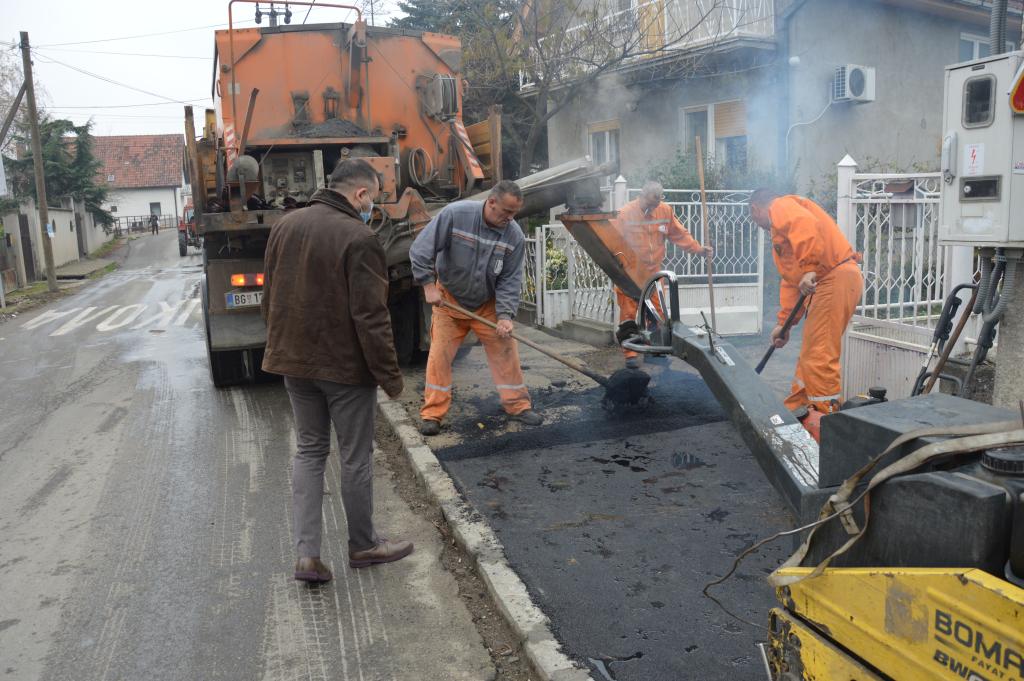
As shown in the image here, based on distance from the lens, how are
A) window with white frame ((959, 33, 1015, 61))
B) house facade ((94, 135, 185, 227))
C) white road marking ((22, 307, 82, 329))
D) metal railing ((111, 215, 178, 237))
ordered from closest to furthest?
white road marking ((22, 307, 82, 329)), window with white frame ((959, 33, 1015, 61)), metal railing ((111, 215, 178, 237)), house facade ((94, 135, 185, 227))

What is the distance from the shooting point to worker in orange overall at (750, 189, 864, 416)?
5242 mm

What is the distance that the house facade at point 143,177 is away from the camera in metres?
62.2

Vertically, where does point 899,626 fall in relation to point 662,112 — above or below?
below

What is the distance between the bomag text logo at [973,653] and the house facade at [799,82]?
442 inches

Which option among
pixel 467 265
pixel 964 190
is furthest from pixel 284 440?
pixel 964 190

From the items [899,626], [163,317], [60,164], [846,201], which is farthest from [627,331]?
[60,164]

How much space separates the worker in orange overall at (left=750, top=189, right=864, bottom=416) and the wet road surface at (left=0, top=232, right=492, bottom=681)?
110 inches

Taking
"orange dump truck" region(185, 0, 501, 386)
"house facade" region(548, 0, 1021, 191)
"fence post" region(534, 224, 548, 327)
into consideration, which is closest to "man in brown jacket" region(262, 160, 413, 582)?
"orange dump truck" region(185, 0, 501, 386)

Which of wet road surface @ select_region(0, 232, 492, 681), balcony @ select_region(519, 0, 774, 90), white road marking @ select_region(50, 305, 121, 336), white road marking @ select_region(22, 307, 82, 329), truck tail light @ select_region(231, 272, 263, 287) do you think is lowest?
wet road surface @ select_region(0, 232, 492, 681)

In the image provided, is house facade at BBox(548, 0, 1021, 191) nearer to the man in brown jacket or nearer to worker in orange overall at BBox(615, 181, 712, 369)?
worker in orange overall at BBox(615, 181, 712, 369)

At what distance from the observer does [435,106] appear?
7.89 meters

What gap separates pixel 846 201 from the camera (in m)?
6.03

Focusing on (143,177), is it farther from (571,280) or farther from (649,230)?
(649,230)

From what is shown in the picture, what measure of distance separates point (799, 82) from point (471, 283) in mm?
8805
